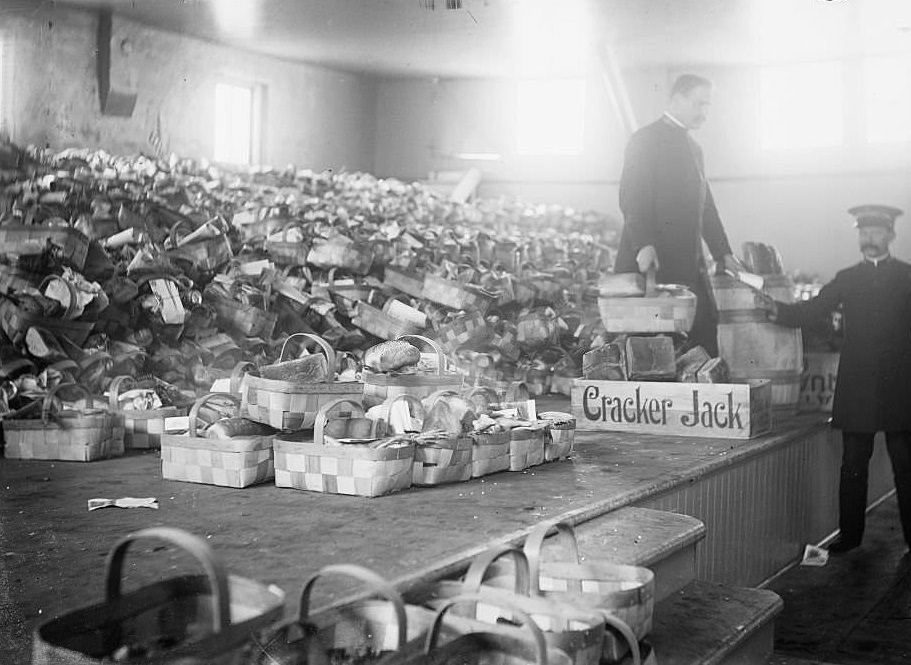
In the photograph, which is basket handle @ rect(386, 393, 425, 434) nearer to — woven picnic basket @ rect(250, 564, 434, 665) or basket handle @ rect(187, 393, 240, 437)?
basket handle @ rect(187, 393, 240, 437)

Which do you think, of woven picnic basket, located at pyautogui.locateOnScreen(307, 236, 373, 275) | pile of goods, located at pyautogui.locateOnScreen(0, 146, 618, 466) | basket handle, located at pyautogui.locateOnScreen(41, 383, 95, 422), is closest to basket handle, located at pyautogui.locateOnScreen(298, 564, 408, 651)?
pile of goods, located at pyautogui.locateOnScreen(0, 146, 618, 466)

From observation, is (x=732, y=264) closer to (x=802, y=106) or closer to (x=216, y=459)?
(x=802, y=106)

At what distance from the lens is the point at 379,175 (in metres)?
5.25

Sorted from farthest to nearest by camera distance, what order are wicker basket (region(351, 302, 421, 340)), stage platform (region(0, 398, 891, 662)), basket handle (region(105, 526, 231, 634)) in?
wicker basket (region(351, 302, 421, 340))
stage platform (region(0, 398, 891, 662))
basket handle (region(105, 526, 231, 634))

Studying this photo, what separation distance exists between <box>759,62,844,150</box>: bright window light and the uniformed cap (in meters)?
0.39

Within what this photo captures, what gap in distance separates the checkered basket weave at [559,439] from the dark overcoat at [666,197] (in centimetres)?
182

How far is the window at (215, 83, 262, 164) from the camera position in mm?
4539

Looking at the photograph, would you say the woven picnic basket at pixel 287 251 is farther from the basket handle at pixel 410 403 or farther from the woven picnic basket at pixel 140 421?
the basket handle at pixel 410 403

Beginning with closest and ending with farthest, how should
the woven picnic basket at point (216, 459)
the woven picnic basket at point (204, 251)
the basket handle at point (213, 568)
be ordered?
the basket handle at point (213, 568) < the woven picnic basket at point (216, 459) < the woven picnic basket at point (204, 251)

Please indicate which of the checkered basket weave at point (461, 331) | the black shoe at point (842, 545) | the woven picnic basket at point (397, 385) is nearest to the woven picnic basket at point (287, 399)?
the woven picnic basket at point (397, 385)

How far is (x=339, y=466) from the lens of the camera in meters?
2.90

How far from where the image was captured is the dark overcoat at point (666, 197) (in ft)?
17.3

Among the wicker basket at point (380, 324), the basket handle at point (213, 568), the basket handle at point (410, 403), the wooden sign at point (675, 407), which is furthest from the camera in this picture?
the wicker basket at point (380, 324)

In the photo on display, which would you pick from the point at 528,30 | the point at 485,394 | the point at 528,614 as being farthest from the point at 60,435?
the point at 528,30
